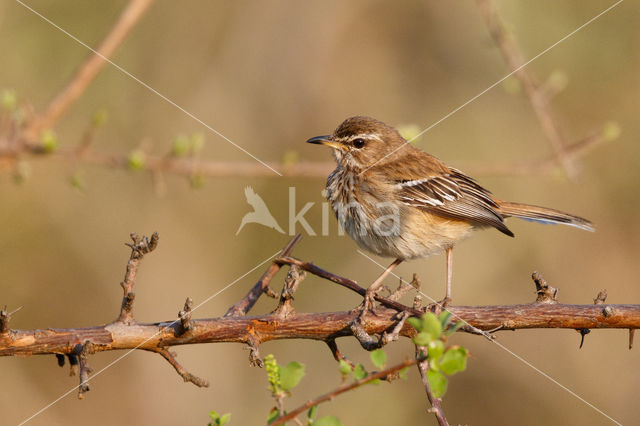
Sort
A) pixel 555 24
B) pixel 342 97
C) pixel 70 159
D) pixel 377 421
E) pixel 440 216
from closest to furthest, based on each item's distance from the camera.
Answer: pixel 70 159
pixel 440 216
pixel 377 421
pixel 555 24
pixel 342 97

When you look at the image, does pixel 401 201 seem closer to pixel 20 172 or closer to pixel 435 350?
pixel 20 172

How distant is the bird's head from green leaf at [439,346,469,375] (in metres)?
4.51

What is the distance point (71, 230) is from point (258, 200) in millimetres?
2355

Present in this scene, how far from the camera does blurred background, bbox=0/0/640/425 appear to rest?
27.5 feet

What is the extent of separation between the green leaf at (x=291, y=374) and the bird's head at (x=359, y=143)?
4.34 metres

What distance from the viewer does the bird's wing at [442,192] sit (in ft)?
20.5

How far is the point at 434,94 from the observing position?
927cm

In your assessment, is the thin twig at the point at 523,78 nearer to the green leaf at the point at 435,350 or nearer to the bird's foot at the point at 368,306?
the bird's foot at the point at 368,306

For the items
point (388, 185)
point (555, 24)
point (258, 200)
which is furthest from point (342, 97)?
point (388, 185)

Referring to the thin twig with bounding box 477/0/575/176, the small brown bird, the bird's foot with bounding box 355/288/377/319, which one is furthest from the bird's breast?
Result: the bird's foot with bounding box 355/288/377/319

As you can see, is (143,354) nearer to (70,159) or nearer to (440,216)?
(440,216)

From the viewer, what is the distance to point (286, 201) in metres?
9.34

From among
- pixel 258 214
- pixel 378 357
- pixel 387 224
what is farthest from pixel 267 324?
pixel 258 214

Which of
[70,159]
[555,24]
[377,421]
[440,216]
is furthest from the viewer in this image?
[555,24]
